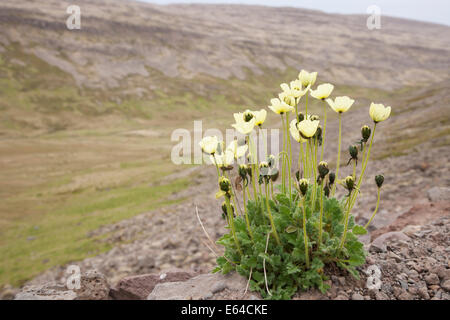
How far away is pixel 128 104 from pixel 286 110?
94043 mm

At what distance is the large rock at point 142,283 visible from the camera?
5.20 metres

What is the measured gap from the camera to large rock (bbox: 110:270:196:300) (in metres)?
5.20

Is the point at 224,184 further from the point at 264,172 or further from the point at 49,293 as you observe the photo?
the point at 49,293

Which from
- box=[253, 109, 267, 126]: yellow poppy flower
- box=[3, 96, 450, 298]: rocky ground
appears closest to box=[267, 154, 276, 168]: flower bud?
box=[253, 109, 267, 126]: yellow poppy flower

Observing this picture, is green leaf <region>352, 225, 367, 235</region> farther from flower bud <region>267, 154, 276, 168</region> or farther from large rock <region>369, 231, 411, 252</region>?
flower bud <region>267, 154, 276, 168</region>

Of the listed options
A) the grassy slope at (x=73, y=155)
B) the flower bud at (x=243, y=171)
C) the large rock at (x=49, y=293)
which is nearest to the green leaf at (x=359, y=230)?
the flower bud at (x=243, y=171)

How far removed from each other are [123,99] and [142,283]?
94.0 meters

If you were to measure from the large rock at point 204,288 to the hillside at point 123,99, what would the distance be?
35.1ft

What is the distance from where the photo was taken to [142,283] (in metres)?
5.33

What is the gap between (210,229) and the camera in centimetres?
Result: 1228

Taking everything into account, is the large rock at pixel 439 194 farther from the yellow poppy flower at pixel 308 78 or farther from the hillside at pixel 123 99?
the yellow poppy flower at pixel 308 78

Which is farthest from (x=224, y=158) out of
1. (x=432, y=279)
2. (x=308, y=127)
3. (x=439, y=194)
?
(x=439, y=194)

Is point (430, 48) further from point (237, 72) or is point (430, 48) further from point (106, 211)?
point (106, 211)
